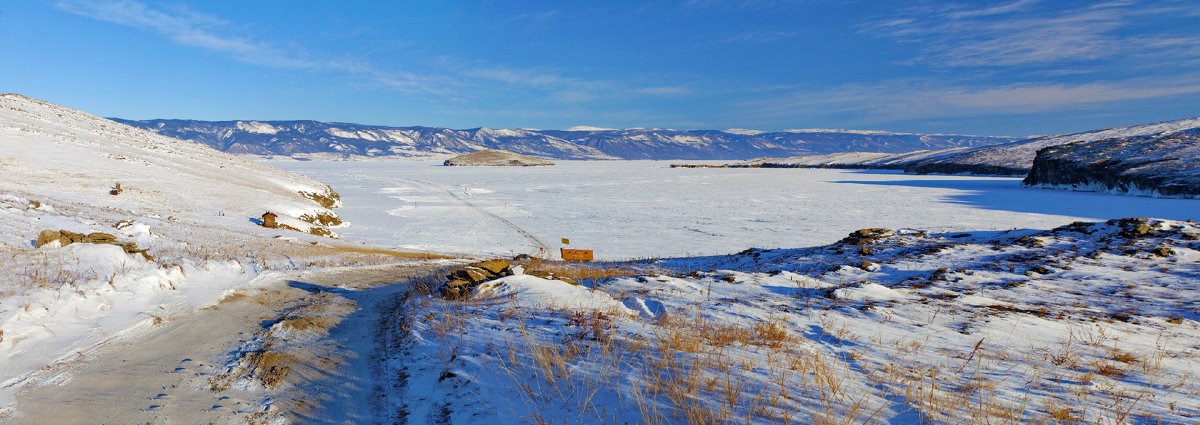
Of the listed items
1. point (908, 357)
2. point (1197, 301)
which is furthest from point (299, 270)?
point (1197, 301)

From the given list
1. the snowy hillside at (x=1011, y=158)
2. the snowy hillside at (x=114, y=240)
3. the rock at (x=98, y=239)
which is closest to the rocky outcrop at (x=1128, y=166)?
the snowy hillside at (x=1011, y=158)

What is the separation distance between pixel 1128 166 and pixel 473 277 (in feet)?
210

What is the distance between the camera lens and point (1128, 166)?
158 feet

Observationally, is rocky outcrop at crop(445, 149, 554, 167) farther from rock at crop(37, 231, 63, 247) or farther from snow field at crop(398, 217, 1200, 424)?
snow field at crop(398, 217, 1200, 424)

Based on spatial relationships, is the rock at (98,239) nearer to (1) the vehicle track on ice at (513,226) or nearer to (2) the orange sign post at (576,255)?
(2) the orange sign post at (576,255)

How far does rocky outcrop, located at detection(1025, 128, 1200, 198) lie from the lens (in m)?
42.3

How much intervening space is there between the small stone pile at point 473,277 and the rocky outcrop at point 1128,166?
54.7m

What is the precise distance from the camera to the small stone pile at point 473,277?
847cm

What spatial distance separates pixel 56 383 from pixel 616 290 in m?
6.83

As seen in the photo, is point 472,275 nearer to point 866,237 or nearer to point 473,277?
point 473,277

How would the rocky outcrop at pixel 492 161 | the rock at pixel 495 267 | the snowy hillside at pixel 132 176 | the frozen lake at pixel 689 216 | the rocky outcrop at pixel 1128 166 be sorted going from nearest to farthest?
the rock at pixel 495 267 → the snowy hillside at pixel 132 176 → the frozen lake at pixel 689 216 → the rocky outcrop at pixel 1128 166 → the rocky outcrop at pixel 492 161

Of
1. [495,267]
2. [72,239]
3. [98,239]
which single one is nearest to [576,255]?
[495,267]

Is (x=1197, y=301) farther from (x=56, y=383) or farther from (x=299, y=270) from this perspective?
(x=299, y=270)

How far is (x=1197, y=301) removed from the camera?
7551mm
